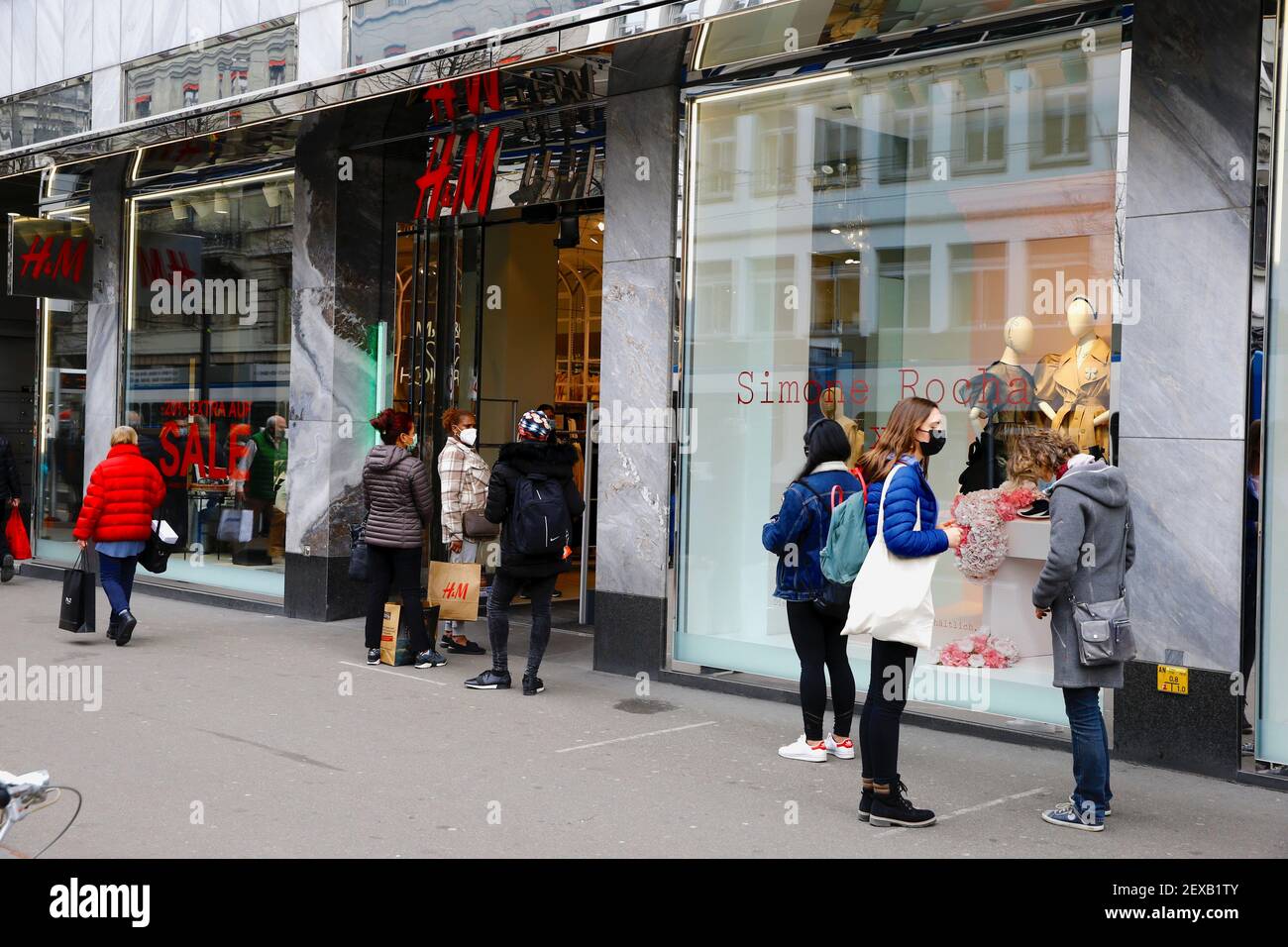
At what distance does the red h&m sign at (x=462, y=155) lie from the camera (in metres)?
11.3

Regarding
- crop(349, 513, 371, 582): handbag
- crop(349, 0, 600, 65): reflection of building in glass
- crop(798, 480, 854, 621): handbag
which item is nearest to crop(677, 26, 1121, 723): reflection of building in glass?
crop(349, 0, 600, 65): reflection of building in glass

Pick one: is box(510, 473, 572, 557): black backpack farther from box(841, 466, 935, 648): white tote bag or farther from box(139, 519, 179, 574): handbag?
box(139, 519, 179, 574): handbag

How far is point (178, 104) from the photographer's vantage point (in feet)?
40.7

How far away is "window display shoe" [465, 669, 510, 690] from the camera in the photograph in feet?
30.3

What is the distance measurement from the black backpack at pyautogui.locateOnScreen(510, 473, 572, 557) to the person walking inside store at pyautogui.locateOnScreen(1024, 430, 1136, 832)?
3.67m

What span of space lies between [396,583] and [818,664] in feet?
13.2

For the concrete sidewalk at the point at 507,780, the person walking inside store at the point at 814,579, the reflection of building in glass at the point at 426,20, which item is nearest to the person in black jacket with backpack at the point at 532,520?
the concrete sidewalk at the point at 507,780

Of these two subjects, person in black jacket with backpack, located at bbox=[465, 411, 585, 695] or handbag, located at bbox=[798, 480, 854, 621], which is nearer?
handbag, located at bbox=[798, 480, 854, 621]

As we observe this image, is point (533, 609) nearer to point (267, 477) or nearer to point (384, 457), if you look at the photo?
point (384, 457)

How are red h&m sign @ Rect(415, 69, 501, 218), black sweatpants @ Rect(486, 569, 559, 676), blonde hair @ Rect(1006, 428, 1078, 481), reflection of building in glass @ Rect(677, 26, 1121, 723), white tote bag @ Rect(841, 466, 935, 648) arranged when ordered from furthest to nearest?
red h&m sign @ Rect(415, 69, 501, 218) < black sweatpants @ Rect(486, 569, 559, 676) < reflection of building in glass @ Rect(677, 26, 1121, 723) < blonde hair @ Rect(1006, 428, 1078, 481) < white tote bag @ Rect(841, 466, 935, 648)

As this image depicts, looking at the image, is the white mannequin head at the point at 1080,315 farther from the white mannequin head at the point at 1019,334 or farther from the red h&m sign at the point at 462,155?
the red h&m sign at the point at 462,155

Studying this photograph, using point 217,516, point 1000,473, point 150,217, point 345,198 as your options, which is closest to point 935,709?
point 1000,473

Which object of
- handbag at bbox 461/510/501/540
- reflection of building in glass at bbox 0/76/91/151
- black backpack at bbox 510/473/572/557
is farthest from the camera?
reflection of building in glass at bbox 0/76/91/151
